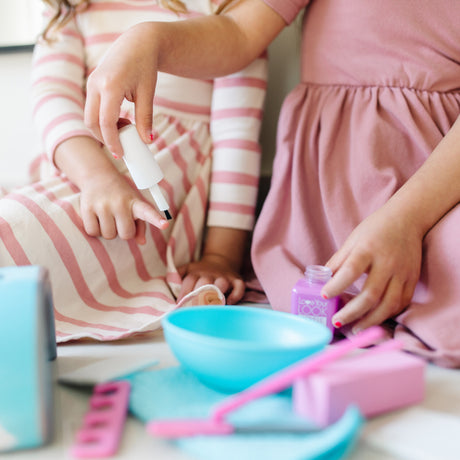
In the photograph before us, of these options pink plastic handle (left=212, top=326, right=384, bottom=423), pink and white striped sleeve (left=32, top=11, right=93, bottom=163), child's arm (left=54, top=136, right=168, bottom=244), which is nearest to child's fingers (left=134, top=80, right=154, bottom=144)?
child's arm (left=54, top=136, right=168, bottom=244)

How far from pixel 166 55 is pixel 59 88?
25 cm

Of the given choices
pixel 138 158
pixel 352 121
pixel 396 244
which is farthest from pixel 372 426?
pixel 352 121

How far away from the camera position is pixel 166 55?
697 mm

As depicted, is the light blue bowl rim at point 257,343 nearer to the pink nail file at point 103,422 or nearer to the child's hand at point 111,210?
the pink nail file at point 103,422

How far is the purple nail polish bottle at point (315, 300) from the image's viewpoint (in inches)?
22.8

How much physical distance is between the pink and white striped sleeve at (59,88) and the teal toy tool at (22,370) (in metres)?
0.48

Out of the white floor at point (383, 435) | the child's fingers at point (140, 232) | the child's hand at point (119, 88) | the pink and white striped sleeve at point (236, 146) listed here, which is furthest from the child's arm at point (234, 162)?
the white floor at point (383, 435)

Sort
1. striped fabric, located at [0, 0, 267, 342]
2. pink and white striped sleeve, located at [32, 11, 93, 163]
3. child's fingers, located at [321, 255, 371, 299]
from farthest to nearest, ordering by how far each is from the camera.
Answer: pink and white striped sleeve, located at [32, 11, 93, 163], striped fabric, located at [0, 0, 267, 342], child's fingers, located at [321, 255, 371, 299]

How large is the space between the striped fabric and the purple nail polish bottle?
0.18m

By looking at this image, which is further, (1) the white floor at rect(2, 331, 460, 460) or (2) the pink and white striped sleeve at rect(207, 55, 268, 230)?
(2) the pink and white striped sleeve at rect(207, 55, 268, 230)

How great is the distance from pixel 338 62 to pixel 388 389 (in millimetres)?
540

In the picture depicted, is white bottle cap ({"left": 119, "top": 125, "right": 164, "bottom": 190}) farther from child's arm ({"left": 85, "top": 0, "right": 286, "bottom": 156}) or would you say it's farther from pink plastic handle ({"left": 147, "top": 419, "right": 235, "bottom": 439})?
pink plastic handle ({"left": 147, "top": 419, "right": 235, "bottom": 439})

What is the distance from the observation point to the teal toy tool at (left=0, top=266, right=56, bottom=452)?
0.35 m

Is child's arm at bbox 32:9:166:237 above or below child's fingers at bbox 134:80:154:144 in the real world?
below
